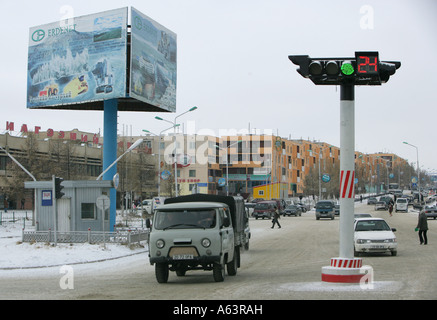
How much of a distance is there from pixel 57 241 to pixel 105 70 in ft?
46.8

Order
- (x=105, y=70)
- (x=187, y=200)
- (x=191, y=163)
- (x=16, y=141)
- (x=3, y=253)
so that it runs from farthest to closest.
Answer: (x=191, y=163) < (x=16, y=141) < (x=105, y=70) < (x=3, y=253) < (x=187, y=200)

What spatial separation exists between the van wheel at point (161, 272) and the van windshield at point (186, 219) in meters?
1.00

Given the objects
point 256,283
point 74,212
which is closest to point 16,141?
point 74,212

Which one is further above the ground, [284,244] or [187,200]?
[187,200]

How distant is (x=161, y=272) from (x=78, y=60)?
1077 inches

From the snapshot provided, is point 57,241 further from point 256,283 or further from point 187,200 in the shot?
point 256,283

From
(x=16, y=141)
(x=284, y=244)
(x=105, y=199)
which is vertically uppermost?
(x=16, y=141)

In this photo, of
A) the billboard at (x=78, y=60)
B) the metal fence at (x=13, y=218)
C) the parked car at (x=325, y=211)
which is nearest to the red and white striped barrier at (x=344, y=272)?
the billboard at (x=78, y=60)

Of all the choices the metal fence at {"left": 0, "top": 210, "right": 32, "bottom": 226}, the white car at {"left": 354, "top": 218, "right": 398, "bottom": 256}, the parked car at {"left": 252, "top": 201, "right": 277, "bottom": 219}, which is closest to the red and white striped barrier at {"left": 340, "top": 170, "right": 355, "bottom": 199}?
the white car at {"left": 354, "top": 218, "right": 398, "bottom": 256}

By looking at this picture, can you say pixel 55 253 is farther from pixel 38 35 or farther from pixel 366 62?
pixel 38 35

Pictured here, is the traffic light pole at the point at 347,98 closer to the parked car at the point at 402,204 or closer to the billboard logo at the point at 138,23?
the billboard logo at the point at 138,23

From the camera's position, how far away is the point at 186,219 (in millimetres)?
16766

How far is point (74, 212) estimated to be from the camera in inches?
1277

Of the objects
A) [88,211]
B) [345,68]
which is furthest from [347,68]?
[88,211]
